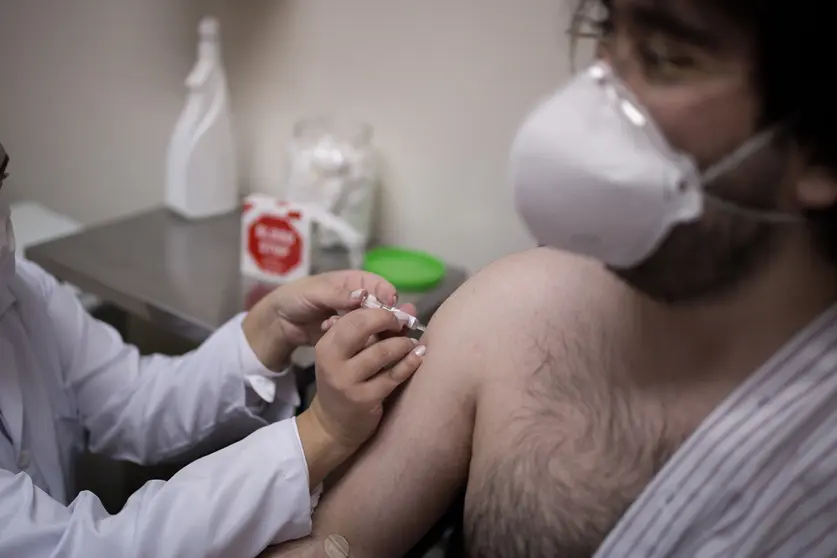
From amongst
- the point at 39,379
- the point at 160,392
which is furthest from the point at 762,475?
the point at 39,379

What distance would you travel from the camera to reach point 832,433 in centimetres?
69

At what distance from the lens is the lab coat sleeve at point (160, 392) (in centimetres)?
103

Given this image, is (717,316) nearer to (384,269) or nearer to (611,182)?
(611,182)

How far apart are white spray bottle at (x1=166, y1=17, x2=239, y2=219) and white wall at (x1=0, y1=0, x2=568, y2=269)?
0.11 m

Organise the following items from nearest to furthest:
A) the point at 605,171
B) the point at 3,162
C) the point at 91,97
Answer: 1. the point at 605,171
2. the point at 3,162
3. the point at 91,97

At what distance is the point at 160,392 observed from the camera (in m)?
1.06

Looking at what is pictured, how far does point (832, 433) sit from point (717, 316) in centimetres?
14

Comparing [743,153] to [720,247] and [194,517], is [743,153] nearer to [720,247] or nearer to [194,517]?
[720,247]

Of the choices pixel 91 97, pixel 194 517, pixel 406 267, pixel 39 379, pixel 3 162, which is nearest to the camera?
pixel 194 517

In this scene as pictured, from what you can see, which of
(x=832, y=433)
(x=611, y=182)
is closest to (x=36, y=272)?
(x=611, y=182)

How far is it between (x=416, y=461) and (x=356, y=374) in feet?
0.38

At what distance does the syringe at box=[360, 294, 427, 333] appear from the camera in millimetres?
850

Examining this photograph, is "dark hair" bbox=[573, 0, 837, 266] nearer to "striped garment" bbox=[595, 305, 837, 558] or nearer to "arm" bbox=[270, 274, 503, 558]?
"striped garment" bbox=[595, 305, 837, 558]

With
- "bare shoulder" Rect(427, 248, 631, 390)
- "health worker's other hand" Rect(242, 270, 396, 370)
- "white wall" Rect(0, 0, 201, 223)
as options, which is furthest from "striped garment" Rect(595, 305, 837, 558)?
"white wall" Rect(0, 0, 201, 223)
